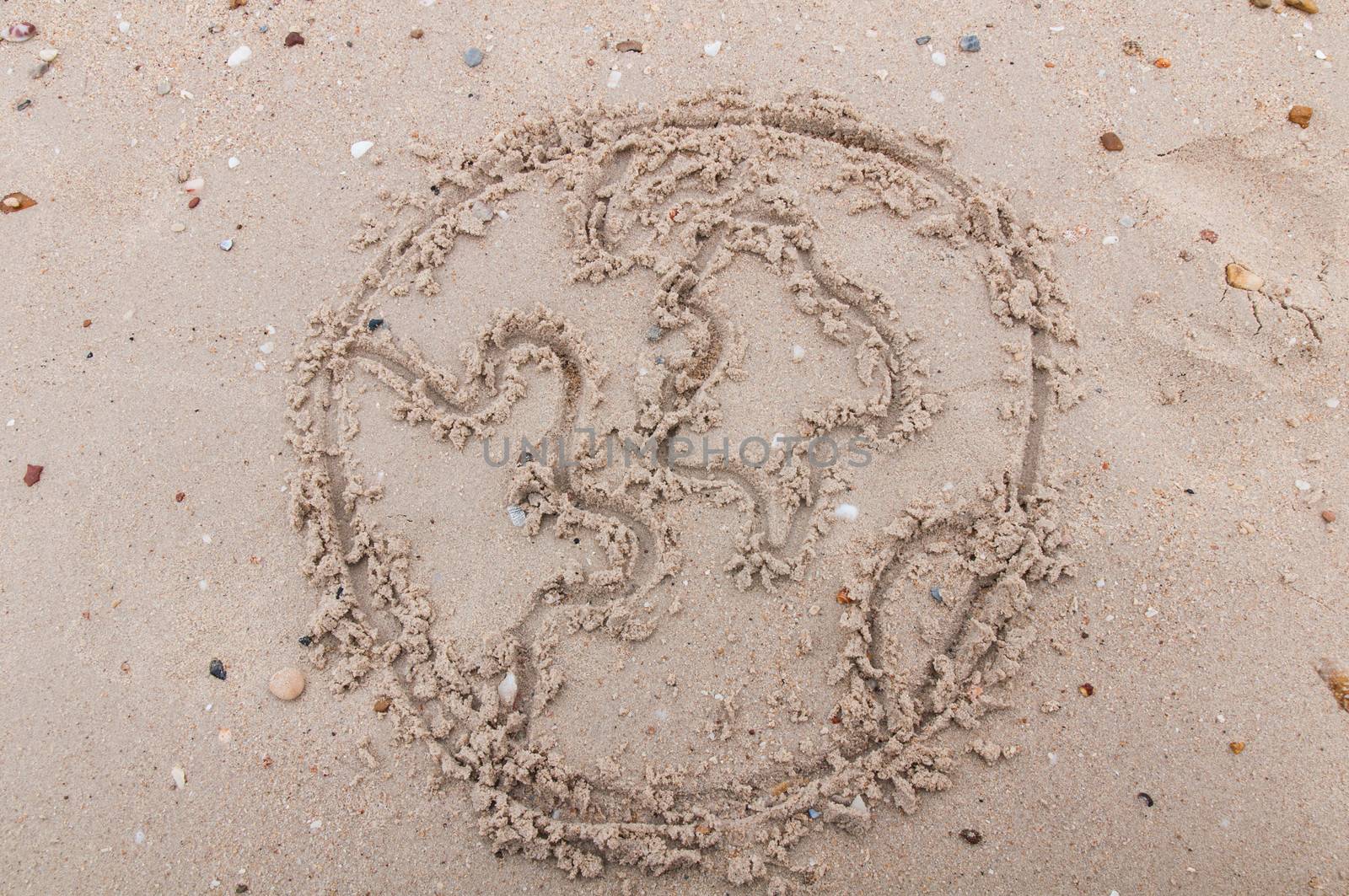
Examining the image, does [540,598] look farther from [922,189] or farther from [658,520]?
[922,189]

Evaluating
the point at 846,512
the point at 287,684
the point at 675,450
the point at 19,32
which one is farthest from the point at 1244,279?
the point at 19,32

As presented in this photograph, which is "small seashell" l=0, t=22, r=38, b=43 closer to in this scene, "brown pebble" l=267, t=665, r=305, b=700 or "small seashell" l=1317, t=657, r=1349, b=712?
"brown pebble" l=267, t=665, r=305, b=700

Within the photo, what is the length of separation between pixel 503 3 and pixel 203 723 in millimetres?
2523

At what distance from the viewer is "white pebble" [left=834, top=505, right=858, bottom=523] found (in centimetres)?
226

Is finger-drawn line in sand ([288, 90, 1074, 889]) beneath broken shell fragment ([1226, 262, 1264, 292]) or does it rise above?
beneath

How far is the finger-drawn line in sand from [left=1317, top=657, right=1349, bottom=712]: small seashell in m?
0.69

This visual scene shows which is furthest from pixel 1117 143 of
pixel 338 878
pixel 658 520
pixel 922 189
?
pixel 338 878

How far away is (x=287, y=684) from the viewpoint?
2.14 meters

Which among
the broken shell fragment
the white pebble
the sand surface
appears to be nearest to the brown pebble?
the sand surface

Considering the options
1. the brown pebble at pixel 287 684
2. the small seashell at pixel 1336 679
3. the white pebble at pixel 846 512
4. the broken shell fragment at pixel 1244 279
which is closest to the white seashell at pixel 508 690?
the brown pebble at pixel 287 684

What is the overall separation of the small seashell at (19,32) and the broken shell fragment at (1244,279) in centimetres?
416

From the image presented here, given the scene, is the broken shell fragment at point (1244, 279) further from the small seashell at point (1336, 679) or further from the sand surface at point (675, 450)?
the small seashell at point (1336, 679)

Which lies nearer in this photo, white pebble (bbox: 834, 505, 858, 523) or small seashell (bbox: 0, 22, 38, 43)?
white pebble (bbox: 834, 505, 858, 523)

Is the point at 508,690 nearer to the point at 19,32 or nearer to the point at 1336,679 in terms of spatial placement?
the point at 1336,679
